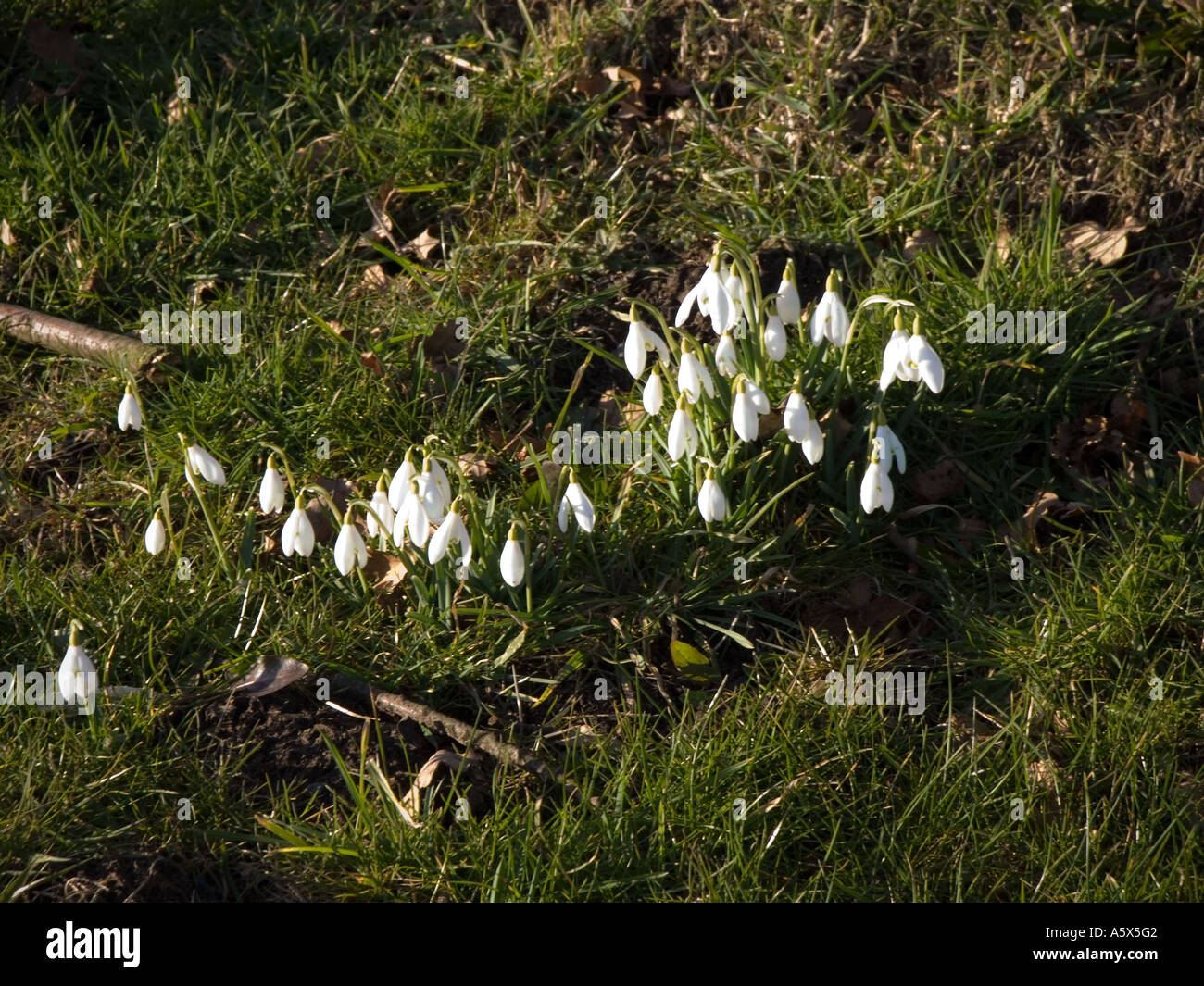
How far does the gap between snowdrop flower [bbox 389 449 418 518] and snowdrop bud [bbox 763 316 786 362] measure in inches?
36.8

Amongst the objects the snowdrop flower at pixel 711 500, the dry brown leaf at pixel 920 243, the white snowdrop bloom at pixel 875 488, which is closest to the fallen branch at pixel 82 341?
the snowdrop flower at pixel 711 500

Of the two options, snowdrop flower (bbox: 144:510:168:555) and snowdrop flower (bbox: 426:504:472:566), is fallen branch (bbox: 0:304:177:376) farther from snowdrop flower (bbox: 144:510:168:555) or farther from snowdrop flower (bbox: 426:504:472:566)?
snowdrop flower (bbox: 426:504:472:566)

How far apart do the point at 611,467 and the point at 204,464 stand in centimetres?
104

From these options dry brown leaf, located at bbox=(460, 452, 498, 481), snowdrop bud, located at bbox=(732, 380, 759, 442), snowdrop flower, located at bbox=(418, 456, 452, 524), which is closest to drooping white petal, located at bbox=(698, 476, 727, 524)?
snowdrop bud, located at bbox=(732, 380, 759, 442)

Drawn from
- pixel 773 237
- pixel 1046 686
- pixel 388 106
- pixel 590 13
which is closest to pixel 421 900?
pixel 1046 686

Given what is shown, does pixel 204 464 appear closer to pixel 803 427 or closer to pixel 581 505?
pixel 581 505

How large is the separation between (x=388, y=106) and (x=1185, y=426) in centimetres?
276

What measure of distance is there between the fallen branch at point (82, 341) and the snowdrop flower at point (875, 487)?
210 centimetres

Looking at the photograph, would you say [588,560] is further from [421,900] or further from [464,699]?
[421,900]

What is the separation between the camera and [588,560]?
3094 mm

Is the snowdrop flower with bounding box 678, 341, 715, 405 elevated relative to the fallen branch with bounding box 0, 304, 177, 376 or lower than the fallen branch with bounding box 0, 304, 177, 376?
lower

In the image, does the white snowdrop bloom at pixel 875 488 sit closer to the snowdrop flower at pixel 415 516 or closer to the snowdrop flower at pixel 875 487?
the snowdrop flower at pixel 875 487

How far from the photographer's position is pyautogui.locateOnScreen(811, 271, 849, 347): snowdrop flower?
3004 millimetres

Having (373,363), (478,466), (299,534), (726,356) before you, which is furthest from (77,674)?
(726,356)
